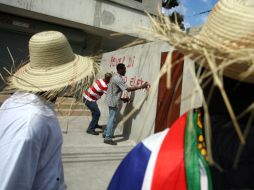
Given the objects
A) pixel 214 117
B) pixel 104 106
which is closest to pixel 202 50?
pixel 214 117

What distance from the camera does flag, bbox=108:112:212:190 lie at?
110 centimetres

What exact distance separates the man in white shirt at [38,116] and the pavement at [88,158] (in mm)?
Result: 2801

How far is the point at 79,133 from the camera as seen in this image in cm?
755

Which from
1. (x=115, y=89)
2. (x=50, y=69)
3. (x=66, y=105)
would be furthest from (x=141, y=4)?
(x=50, y=69)

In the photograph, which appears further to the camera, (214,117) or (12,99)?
(12,99)

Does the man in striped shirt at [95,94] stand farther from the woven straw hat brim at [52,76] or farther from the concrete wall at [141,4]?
the concrete wall at [141,4]

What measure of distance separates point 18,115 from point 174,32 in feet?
3.93

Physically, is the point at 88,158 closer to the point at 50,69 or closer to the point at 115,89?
the point at 115,89

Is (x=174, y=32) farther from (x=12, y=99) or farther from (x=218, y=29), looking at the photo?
(x=12, y=99)

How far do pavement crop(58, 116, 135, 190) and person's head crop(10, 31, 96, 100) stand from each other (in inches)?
113

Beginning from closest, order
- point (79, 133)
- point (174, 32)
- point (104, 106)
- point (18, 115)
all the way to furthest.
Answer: point (174, 32), point (18, 115), point (79, 133), point (104, 106)

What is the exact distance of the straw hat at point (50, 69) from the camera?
2070mm

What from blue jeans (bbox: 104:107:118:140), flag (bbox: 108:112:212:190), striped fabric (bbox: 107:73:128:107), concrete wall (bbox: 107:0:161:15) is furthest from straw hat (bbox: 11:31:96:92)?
concrete wall (bbox: 107:0:161:15)

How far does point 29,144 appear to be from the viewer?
1.86m
